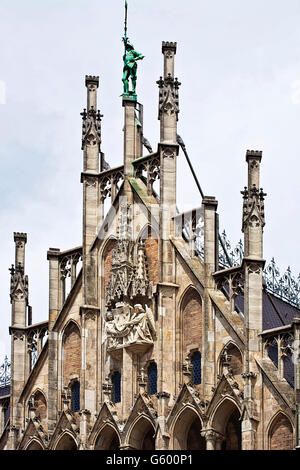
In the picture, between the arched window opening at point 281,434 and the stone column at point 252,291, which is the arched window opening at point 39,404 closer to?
the stone column at point 252,291

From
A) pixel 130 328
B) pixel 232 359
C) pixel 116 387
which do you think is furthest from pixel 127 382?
pixel 232 359

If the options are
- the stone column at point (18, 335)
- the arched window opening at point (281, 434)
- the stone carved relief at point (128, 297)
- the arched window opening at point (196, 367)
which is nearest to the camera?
the arched window opening at point (281, 434)

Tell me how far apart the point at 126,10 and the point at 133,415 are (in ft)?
39.7

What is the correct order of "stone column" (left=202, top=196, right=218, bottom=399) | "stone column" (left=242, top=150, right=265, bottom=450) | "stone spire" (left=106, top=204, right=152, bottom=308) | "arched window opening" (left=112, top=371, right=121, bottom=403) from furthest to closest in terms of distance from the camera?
"arched window opening" (left=112, top=371, right=121, bottom=403)
"stone spire" (left=106, top=204, right=152, bottom=308)
"stone column" (left=202, top=196, right=218, bottom=399)
"stone column" (left=242, top=150, right=265, bottom=450)

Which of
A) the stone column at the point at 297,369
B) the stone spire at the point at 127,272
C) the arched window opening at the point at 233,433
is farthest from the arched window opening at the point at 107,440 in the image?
the stone column at the point at 297,369

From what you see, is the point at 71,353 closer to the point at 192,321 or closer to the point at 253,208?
the point at 192,321

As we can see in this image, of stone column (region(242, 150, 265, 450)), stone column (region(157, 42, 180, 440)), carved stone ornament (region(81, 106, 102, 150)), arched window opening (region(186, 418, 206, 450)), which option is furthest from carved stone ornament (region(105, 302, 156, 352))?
carved stone ornament (region(81, 106, 102, 150))

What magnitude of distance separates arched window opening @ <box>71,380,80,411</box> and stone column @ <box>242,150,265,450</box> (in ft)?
20.3

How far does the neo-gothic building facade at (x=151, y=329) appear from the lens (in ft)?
195

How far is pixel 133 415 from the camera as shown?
61375 millimetres

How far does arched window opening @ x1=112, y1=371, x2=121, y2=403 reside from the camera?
62.4 m

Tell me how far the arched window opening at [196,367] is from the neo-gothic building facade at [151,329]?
4 cm

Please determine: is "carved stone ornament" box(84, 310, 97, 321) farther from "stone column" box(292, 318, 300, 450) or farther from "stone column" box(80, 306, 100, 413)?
"stone column" box(292, 318, 300, 450)
